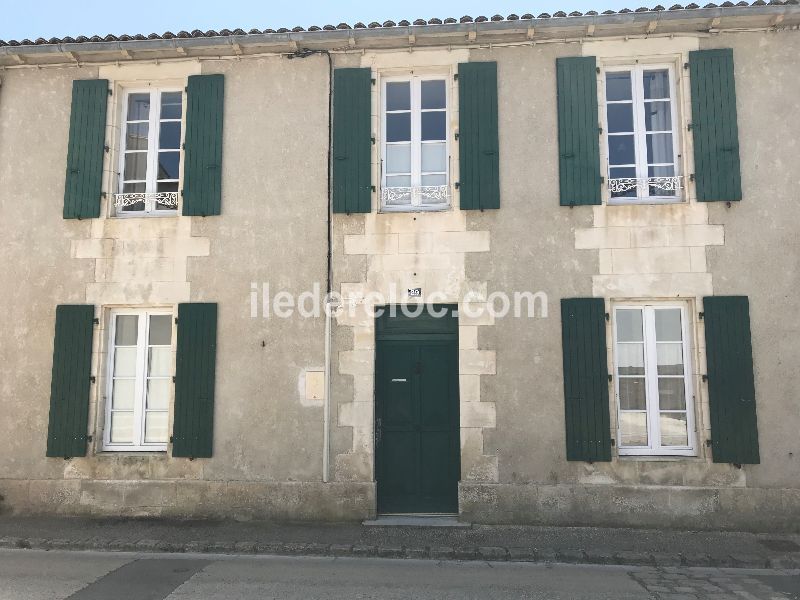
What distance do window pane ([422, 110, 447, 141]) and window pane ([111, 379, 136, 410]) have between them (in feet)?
15.6

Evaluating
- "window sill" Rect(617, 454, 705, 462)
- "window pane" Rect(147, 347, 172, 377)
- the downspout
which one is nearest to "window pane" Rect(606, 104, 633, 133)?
the downspout

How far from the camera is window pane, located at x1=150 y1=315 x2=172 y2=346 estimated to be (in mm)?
7836

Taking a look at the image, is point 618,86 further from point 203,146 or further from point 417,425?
point 203,146

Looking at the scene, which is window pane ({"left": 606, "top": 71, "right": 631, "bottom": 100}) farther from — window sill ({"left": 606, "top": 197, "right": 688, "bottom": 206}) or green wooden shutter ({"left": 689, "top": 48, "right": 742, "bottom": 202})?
window sill ({"left": 606, "top": 197, "right": 688, "bottom": 206})

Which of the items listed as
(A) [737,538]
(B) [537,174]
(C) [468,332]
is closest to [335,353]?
(C) [468,332]

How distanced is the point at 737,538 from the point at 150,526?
6.33 m

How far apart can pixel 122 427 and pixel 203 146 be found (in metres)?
3.60

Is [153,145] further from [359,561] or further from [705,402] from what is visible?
[705,402]

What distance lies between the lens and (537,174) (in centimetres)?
749

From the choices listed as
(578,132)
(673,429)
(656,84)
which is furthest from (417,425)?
(656,84)

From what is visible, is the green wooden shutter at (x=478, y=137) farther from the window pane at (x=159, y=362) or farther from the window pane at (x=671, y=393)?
the window pane at (x=159, y=362)

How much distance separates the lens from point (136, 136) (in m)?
8.20

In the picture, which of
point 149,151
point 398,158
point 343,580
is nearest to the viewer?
point 343,580

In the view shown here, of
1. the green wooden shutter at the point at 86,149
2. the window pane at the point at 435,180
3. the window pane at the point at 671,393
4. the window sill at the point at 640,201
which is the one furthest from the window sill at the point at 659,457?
the green wooden shutter at the point at 86,149
